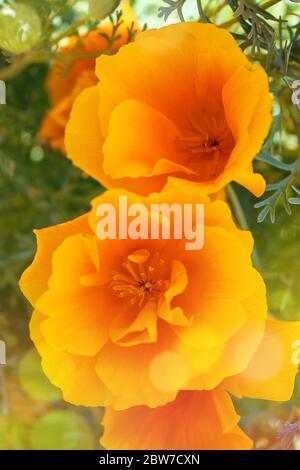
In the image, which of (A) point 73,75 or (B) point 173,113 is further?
(A) point 73,75

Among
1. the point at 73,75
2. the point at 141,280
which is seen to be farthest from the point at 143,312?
the point at 73,75

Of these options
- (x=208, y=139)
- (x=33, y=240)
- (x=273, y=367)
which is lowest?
(x=33, y=240)

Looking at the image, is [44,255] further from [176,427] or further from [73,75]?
[73,75]

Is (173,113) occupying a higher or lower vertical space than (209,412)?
higher

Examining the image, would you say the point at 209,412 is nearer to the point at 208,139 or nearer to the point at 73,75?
the point at 208,139

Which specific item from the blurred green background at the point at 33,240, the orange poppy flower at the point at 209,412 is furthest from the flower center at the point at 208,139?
the blurred green background at the point at 33,240

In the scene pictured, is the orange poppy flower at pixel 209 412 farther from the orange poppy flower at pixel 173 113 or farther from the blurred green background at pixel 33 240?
the blurred green background at pixel 33 240

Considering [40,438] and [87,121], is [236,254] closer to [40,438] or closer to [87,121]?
[87,121]
